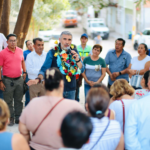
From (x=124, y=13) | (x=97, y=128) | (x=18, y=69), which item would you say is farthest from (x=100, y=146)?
(x=124, y=13)

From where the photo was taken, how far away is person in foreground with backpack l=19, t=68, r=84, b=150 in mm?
2418

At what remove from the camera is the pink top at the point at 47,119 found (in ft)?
7.91

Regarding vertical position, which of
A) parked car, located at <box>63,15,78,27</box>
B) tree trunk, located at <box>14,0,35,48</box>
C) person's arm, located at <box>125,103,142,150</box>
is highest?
parked car, located at <box>63,15,78,27</box>

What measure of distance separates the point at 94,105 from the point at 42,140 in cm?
63

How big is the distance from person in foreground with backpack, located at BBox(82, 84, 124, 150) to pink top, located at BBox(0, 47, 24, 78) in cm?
323

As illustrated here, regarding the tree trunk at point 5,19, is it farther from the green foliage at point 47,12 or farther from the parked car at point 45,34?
the parked car at point 45,34

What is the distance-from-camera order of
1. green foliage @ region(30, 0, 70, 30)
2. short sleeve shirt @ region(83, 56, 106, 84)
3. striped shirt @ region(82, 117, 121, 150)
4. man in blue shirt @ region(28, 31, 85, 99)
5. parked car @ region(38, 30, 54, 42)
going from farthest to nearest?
parked car @ region(38, 30, 54, 42)
green foliage @ region(30, 0, 70, 30)
short sleeve shirt @ region(83, 56, 106, 84)
man in blue shirt @ region(28, 31, 85, 99)
striped shirt @ region(82, 117, 121, 150)

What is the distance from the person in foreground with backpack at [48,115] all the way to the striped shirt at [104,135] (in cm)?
22

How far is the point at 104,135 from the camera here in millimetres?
2328

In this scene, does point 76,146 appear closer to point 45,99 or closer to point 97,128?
point 97,128

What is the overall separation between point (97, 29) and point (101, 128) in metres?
24.1

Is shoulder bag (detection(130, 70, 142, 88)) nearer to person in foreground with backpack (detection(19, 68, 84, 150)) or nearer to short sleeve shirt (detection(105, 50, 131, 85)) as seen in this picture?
short sleeve shirt (detection(105, 50, 131, 85))

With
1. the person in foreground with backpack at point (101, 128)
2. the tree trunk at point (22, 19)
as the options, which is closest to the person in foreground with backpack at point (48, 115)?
the person in foreground with backpack at point (101, 128)

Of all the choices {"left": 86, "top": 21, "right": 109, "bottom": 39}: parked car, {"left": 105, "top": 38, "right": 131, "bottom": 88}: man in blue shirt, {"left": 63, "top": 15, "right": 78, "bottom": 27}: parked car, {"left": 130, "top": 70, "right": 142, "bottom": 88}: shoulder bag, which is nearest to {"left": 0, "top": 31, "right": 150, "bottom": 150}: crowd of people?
{"left": 130, "top": 70, "right": 142, "bottom": 88}: shoulder bag
